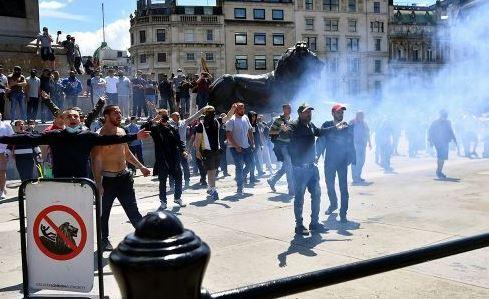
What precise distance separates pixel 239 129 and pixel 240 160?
74cm

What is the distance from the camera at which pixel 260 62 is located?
71.9 metres

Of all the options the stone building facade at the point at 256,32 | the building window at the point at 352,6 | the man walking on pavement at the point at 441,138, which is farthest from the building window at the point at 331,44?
the man walking on pavement at the point at 441,138

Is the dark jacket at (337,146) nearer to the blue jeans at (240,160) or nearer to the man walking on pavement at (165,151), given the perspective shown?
the man walking on pavement at (165,151)

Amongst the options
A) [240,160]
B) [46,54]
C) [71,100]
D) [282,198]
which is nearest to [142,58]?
[46,54]

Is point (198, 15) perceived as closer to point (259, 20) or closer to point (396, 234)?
point (259, 20)

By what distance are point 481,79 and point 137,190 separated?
502 inches

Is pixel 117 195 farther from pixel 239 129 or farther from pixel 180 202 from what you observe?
pixel 239 129

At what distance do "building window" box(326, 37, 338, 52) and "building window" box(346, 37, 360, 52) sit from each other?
1.80 meters

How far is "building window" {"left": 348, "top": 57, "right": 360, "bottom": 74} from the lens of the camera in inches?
2851

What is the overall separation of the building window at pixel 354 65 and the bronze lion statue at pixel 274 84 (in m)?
57.8

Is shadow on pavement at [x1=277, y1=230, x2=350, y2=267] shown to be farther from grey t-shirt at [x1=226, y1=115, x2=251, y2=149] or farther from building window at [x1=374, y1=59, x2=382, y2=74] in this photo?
building window at [x1=374, y1=59, x2=382, y2=74]

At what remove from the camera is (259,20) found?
71.7m

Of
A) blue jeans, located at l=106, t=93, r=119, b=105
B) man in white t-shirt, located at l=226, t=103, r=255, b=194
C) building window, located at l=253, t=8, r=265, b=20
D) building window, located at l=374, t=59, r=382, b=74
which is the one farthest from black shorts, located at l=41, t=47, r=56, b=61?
building window, located at l=374, t=59, r=382, b=74

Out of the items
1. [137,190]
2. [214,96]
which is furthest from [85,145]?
[214,96]
